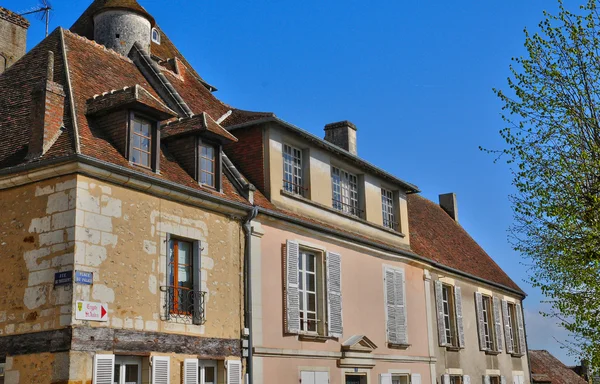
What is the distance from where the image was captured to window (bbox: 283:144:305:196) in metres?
15.5

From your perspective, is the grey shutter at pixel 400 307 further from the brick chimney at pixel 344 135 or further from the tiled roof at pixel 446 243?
the brick chimney at pixel 344 135

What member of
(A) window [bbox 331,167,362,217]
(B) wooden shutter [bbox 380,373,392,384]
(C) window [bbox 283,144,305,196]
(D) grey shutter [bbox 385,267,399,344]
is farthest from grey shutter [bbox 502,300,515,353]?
(C) window [bbox 283,144,305,196]

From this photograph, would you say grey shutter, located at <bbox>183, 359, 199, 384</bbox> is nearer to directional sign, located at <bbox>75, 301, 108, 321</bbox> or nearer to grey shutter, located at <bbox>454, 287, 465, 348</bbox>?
directional sign, located at <bbox>75, 301, 108, 321</bbox>

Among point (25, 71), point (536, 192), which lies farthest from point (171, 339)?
point (536, 192)

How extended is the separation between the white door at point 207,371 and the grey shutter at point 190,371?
11.8 inches

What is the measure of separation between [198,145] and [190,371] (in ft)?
12.5

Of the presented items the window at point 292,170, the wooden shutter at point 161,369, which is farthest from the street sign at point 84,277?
the window at point 292,170

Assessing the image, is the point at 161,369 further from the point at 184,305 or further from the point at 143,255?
the point at 143,255

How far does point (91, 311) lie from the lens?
10234 millimetres

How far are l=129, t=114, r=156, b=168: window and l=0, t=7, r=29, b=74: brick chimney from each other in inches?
249

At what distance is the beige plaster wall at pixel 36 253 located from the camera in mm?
10211

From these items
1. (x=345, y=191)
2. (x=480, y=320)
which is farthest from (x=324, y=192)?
(x=480, y=320)

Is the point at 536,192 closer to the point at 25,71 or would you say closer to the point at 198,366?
the point at 198,366

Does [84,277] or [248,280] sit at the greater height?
[248,280]
